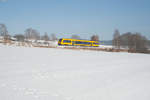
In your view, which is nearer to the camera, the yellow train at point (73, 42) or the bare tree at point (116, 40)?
the yellow train at point (73, 42)

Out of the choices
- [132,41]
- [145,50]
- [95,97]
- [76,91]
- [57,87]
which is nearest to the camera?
[95,97]

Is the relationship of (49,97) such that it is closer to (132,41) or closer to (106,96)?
(106,96)

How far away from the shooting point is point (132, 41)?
3862cm

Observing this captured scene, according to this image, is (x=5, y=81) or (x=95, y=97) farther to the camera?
(x=5, y=81)

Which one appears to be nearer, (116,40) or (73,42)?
(73,42)

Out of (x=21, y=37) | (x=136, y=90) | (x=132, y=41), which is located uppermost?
(x=21, y=37)

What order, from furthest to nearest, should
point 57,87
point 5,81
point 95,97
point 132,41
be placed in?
point 132,41, point 5,81, point 57,87, point 95,97

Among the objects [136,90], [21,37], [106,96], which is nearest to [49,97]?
[106,96]

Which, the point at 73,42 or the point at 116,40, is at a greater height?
the point at 116,40

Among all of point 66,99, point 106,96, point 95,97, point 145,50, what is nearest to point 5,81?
point 66,99

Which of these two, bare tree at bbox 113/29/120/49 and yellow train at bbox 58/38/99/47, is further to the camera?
bare tree at bbox 113/29/120/49

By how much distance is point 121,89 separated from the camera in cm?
311

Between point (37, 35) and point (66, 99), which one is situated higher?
point (37, 35)

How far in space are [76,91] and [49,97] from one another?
73cm
